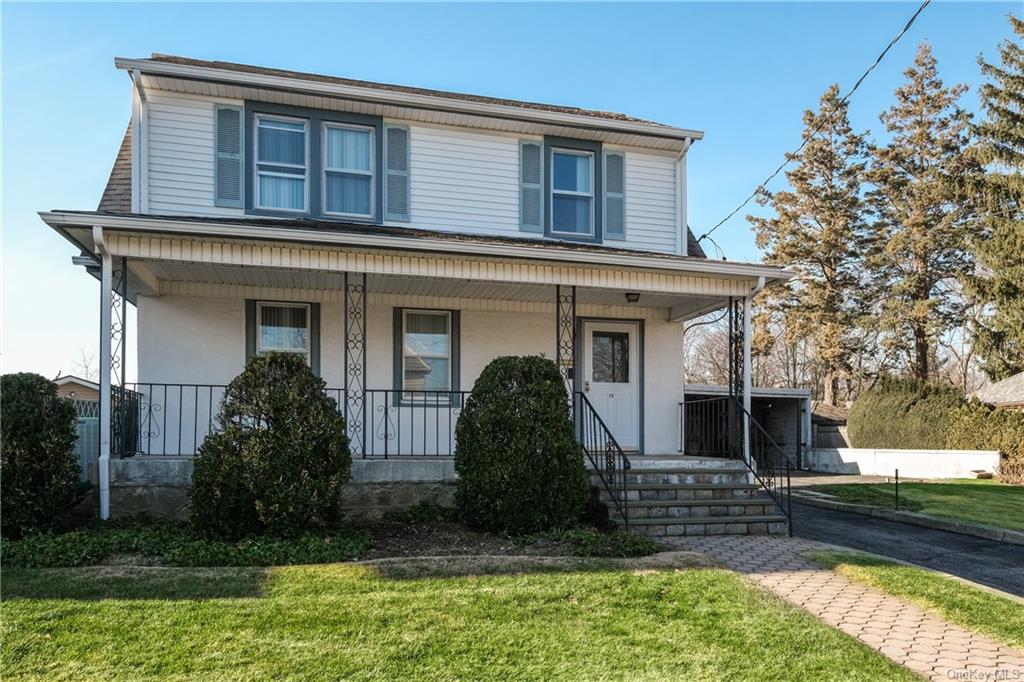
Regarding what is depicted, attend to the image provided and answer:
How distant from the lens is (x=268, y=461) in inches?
288

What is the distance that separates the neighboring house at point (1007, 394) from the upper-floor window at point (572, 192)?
15.8 meters

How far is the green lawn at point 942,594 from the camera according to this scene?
18.9ft

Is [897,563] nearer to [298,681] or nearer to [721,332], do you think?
[298,681]

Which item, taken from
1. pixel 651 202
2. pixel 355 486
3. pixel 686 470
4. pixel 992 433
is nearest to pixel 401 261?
pixel 355 486

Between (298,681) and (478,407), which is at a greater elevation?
(478,407)

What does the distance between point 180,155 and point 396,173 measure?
120 inches

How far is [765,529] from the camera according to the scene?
362 inches

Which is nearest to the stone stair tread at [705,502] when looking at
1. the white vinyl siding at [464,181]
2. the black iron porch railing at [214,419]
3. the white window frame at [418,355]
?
the black iron porch railing at [214,419]

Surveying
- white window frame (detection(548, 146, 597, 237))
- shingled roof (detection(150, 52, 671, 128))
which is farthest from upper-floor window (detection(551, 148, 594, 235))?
shingled roof (detection(150, 52, 671, 128))

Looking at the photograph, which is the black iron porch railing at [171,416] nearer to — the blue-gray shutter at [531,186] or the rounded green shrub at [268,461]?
the rounded green shrub at [268,461]

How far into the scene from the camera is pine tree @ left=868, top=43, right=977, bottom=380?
26891 mm

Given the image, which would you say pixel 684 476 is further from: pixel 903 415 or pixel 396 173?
pixel 903 415

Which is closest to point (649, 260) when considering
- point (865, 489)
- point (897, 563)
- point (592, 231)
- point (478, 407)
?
point (592, 231)

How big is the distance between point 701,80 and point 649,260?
546 cm
